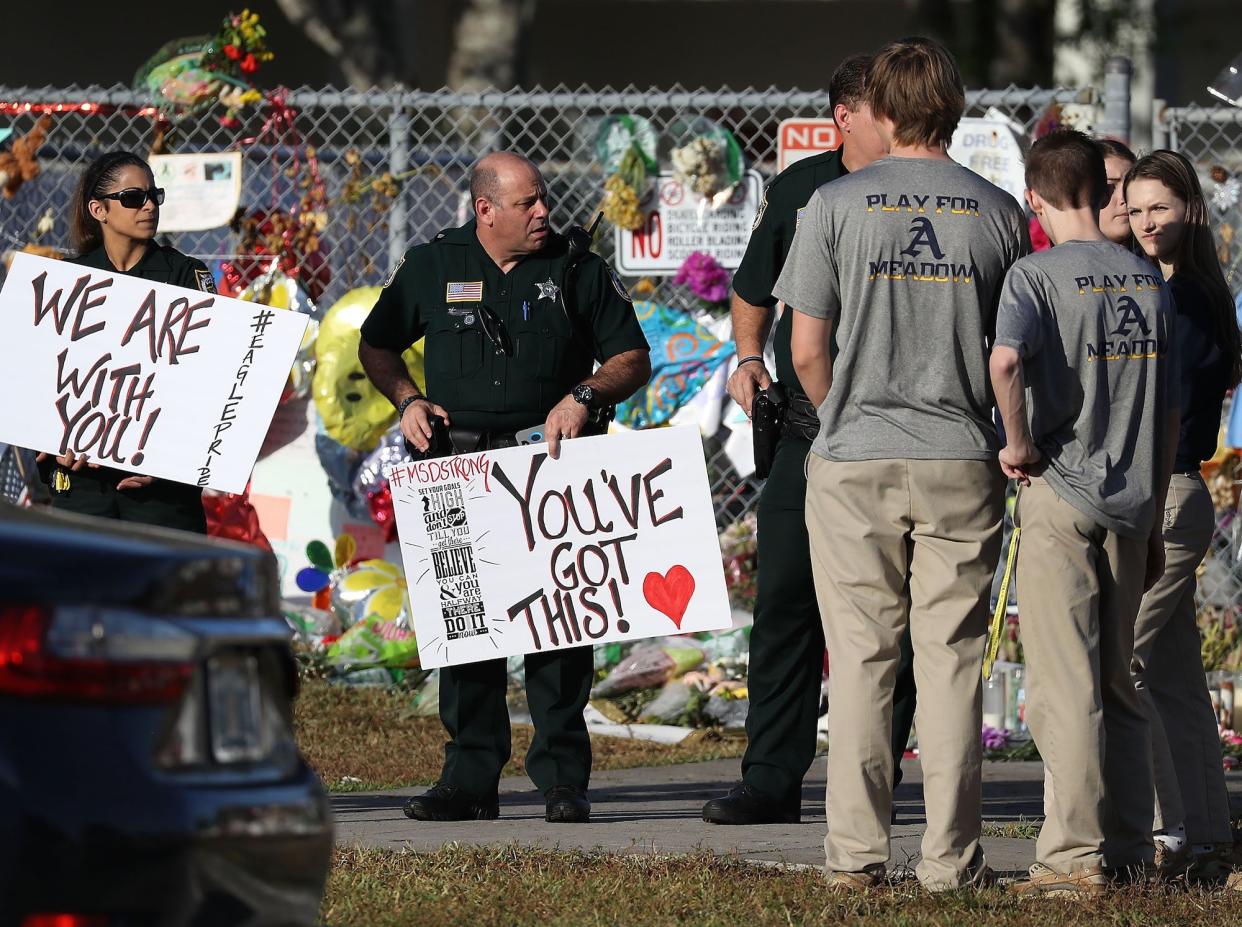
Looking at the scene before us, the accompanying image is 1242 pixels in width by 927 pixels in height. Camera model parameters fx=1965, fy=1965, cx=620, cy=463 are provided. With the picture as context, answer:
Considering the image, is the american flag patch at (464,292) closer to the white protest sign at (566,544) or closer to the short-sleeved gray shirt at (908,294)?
the white protest sign at (566,544)

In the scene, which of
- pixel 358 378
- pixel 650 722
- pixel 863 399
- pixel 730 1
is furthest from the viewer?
pixel 730 1

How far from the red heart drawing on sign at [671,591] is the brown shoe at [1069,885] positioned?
1503 mm

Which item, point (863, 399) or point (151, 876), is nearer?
point (151, 876)

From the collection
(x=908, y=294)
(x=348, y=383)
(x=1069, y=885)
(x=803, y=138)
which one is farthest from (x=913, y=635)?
(x=348, y=383)

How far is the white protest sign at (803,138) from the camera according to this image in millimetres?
8492

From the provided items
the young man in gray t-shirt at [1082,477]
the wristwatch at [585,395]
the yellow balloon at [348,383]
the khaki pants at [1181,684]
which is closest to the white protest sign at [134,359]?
the wristwatch at [585,395]

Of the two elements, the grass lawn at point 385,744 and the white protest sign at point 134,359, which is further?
the grass lawn at point 385,744

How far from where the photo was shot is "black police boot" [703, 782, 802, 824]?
230 inches

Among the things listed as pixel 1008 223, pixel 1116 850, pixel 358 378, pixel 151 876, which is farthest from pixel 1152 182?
pixel 358 378

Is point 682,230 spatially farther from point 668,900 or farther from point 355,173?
point 668,900

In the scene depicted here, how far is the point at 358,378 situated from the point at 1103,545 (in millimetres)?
5085

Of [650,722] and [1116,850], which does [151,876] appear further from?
[650,722]

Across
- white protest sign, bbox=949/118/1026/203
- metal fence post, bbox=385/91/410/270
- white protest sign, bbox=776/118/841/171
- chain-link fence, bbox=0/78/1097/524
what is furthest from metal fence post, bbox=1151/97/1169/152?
metal fence post, bbox=385/91/410/270

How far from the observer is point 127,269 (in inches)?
246
